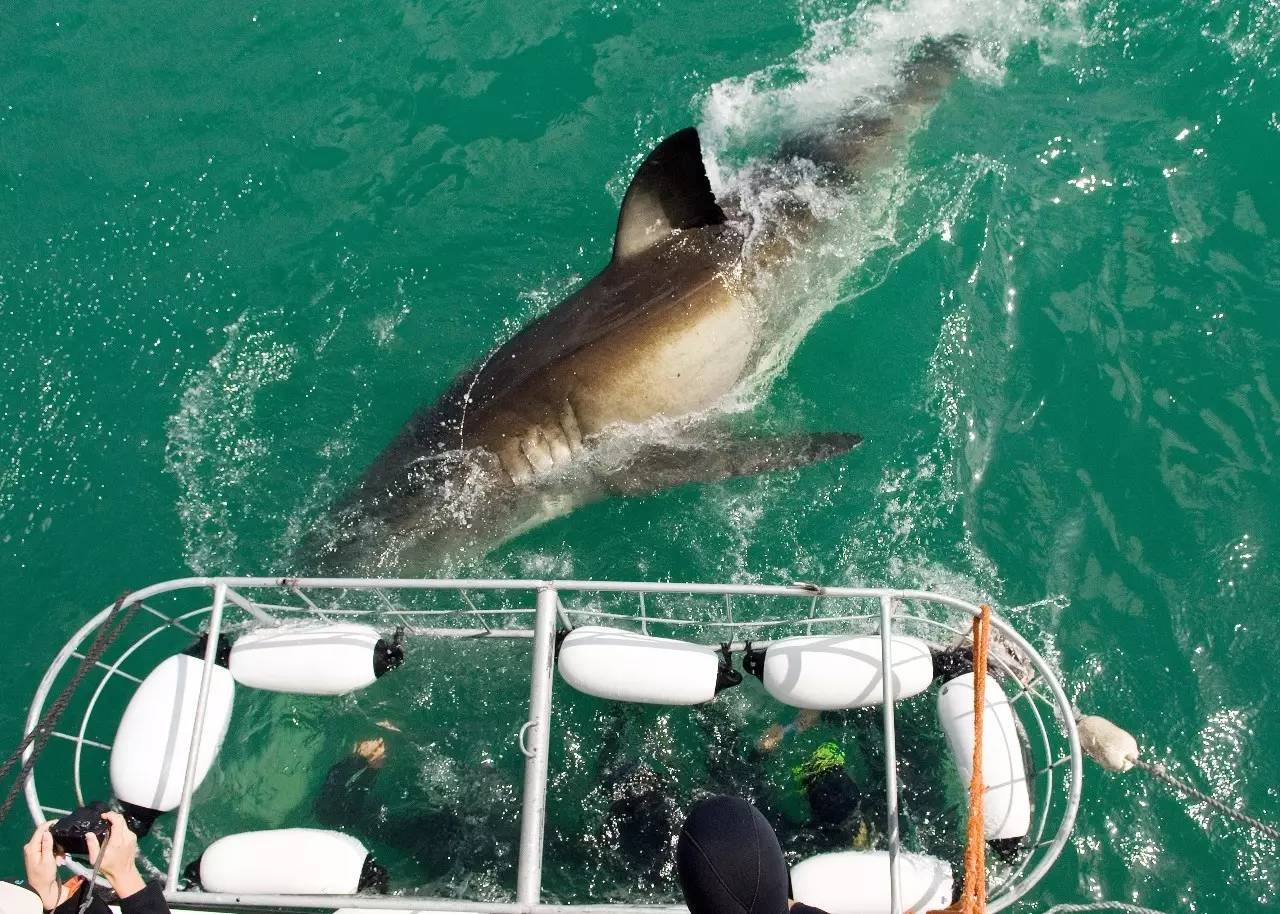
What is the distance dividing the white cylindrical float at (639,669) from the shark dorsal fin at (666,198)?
3282 mm

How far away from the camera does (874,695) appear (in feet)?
16.7

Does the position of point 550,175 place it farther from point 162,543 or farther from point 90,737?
point 90,737

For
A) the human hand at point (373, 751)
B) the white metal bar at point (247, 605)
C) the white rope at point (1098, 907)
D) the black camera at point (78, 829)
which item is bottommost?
the white rope at point (1098, 907)

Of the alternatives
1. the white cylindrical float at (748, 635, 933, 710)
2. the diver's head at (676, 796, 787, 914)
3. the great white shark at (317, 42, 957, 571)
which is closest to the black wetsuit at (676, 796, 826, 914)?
the diver's head at (676, 796, 787, 914)

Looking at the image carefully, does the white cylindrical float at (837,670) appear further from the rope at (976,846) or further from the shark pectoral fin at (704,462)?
the shark pectoral fin at (704,462)

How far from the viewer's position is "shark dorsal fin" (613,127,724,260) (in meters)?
6.48

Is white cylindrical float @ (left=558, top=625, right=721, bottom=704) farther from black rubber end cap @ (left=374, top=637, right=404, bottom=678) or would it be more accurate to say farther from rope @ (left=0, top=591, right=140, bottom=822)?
rope @ (left=0, top=591, right=140, bottom=822)

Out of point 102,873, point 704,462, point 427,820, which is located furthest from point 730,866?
point 704,462

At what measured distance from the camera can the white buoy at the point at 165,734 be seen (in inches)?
188

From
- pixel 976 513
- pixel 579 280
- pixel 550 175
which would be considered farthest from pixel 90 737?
pixel 976 513

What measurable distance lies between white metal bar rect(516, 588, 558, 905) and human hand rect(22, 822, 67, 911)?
6.61 ft

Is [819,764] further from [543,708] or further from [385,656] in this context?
[385,656]

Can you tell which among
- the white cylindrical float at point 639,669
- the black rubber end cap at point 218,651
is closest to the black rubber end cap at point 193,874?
the black rubber end cap at point 218,651

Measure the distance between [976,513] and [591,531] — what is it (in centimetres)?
301
